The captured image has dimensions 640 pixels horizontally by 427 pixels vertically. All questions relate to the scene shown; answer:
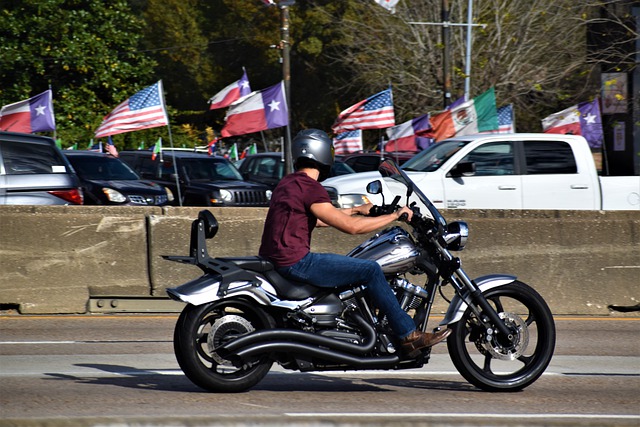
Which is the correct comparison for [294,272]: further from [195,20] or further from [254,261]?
[195,20]

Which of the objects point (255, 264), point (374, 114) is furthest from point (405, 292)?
point (374, 114)

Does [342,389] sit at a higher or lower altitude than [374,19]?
lower

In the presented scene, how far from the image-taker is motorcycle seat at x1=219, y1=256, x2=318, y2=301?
649 cm

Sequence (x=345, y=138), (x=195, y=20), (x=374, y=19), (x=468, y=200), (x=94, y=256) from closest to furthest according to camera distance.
Result: (x=94, y=256) < (x=468, y=200) < (x=345, y=138) < (x=374, y=19) < (x=195, y=20)

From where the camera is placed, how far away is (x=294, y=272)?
6484 millimetres

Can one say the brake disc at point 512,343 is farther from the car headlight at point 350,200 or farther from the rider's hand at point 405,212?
the car headlight at point 350,200

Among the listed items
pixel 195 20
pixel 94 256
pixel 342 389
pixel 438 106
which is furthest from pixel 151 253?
pixel 195 20

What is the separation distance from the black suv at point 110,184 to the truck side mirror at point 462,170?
21.8 feet

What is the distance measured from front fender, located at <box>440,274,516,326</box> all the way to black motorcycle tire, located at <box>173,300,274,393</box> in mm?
1162

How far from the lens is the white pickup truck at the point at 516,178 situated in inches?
621

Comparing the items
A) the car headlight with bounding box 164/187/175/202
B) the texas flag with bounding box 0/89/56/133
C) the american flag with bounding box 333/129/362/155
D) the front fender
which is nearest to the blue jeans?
the front fender

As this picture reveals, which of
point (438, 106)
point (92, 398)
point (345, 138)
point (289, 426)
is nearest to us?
point (289, 426)

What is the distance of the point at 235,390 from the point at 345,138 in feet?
75.5

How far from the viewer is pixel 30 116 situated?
2362 centimetres
